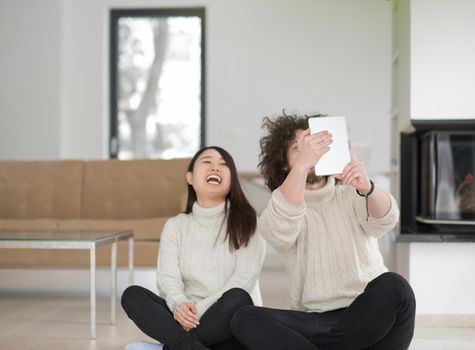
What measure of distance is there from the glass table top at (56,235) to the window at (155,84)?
4.40 metres

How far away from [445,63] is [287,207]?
1.73m

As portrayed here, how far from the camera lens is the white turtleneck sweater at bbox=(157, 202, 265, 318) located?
7.97ft

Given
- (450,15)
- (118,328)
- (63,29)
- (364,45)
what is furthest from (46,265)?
(364,45)

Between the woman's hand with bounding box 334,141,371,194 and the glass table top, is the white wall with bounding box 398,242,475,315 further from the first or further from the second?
the woman's hand with bounding box 334,141,371,194

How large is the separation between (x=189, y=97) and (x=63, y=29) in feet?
4.59

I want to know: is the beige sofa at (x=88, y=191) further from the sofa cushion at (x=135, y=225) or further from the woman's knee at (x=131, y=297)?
the woman's knee at (x=131, y=297)

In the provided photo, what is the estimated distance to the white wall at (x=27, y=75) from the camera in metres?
7.45

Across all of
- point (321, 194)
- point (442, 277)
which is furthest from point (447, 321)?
point (321, 194)

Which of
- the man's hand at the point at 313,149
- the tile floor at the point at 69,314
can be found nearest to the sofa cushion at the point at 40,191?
the tile floor at the point at 69,314

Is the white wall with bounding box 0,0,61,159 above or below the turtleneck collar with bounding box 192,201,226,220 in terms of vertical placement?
above

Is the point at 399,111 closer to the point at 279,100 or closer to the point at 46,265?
the point at 46,265

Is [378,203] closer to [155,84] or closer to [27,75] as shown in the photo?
[27,75]

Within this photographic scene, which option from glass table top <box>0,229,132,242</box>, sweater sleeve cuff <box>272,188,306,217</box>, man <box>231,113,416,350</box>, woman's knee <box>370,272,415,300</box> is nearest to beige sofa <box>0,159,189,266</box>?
glass table top <box>0,229,132,242</box>

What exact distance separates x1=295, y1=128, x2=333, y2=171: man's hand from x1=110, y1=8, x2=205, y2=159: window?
19.2ft
